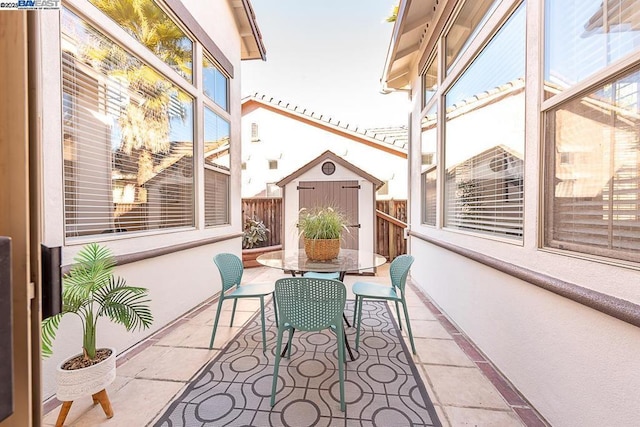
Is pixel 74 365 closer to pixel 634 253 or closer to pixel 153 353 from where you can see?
pixel 153 353

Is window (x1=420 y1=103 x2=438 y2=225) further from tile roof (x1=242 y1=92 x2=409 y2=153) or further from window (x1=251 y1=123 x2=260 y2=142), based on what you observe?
window (x1=251 y1=123 x2=260 y2=142)

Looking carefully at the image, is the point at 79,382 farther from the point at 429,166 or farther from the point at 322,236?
the point at 429,166

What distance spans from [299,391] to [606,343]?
1.67 metres

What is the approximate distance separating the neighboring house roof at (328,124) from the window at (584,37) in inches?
277

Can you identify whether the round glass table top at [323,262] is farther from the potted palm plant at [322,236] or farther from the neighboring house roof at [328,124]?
the neighboring house roof at [328,124]

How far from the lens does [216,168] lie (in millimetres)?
4043

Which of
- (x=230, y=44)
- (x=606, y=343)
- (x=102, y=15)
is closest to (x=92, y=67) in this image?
(x=102, y=15)

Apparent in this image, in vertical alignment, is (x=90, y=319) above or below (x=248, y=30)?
below

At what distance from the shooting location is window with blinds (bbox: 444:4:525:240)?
6.64 feet

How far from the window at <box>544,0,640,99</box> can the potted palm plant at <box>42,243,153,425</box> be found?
2801 millimetres

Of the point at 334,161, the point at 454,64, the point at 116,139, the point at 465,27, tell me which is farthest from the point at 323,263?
the point at 334,161

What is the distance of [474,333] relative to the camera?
2.43 metres

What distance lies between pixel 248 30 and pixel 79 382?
Answer: 17.3 feet

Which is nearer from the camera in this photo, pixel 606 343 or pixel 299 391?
pixel 606 343
